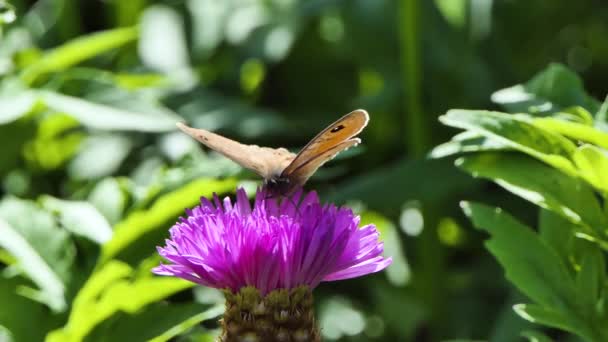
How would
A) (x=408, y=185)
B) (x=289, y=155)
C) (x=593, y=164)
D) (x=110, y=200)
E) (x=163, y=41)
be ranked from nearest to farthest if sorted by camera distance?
1. (x=593, y=164)
2. (x=289, y=155)
3. (x=110, y=200)
4. (x=408, y=185)
5. (x=163, y=41)

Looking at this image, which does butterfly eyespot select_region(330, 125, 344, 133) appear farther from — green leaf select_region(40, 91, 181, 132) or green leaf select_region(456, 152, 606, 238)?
green leaf select_region(40, 91, 181, 132)

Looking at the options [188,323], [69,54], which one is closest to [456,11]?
[69,54]

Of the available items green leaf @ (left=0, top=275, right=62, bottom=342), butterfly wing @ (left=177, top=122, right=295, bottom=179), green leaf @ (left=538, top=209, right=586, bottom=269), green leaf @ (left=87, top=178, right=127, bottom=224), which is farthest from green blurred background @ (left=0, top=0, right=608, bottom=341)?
green leaf @ (left=538, top=209, right=586, bottom=269)

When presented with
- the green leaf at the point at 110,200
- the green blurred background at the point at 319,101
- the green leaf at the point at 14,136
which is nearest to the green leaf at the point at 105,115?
the green blurred background at the point at 319,101

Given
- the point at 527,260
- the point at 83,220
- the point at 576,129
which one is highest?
the point at 83,220

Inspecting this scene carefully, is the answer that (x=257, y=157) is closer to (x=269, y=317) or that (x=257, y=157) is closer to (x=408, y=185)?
(x=269, y=317)

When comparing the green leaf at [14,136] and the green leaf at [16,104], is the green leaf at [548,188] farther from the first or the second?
the green leaf at [14,136]

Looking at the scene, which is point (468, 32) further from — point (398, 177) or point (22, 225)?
point (22, 225)
